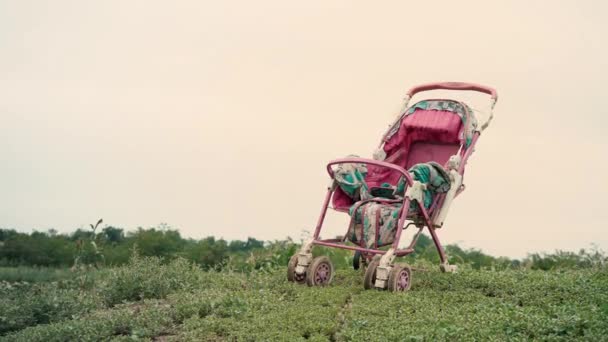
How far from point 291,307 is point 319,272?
1.12 meters

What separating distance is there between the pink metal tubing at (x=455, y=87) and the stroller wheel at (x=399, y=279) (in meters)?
2.78

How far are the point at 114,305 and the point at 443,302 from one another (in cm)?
382

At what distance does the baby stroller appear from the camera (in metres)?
8.48

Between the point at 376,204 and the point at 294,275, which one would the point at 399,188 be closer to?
the point at 376,204

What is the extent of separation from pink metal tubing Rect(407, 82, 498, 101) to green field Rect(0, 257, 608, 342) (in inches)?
89.5

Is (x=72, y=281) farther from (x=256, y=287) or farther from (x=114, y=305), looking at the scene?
(x=256, y=287)

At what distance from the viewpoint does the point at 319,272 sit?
884 centimetres

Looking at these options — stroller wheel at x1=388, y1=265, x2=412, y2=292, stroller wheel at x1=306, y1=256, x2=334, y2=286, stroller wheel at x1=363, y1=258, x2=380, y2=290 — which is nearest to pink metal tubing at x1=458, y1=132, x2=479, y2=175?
stroller wheel at x1=388, y1=265, x2=412, y2=292

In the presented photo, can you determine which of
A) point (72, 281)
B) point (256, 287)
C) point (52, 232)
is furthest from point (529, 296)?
point (52, 232)

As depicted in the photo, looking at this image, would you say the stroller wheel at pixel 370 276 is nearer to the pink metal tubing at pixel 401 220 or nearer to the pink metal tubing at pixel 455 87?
the pink metal tubing at pixel 401 220

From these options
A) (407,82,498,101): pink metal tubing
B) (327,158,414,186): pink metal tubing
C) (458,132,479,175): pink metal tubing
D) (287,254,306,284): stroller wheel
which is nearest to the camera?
(327,158,414,186): pink metal tubing

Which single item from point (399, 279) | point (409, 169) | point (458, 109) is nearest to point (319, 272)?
point (399, 279)

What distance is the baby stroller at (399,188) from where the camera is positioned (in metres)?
8.48

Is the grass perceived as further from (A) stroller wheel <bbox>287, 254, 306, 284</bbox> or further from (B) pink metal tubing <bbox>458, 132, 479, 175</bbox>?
(B) pink metal tubing <bbox>458, 132, 479, 175</bbox>
